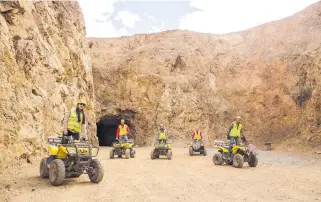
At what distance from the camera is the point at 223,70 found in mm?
37344

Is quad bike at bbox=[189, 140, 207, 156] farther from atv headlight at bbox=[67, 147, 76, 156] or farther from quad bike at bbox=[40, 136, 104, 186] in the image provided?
atv headlight at bbox=[67, 147, 76, 156]

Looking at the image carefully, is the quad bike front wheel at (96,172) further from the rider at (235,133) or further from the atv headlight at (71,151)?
the rider at (235,133)

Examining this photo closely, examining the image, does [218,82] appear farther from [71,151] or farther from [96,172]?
[71,151]

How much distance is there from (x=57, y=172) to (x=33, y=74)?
29.6 feet

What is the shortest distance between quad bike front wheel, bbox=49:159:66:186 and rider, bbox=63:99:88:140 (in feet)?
3.29

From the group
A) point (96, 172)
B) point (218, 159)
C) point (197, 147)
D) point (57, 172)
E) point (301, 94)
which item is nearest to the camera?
point (57, 172)

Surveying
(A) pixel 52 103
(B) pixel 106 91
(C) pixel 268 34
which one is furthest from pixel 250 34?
(A) pixel 52 103

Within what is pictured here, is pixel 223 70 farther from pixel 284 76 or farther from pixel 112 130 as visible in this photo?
pixel 112 130

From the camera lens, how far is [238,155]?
42.8 feet

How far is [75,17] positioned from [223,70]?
18.6m

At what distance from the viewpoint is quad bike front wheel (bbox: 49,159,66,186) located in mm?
8526

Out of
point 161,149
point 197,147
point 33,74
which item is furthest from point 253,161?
point 33,74

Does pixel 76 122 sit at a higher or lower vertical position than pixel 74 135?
higher

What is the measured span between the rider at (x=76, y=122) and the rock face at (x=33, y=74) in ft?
12.7
